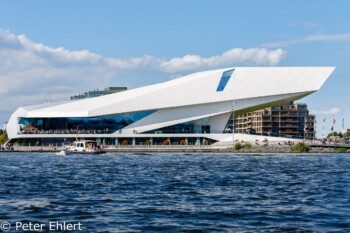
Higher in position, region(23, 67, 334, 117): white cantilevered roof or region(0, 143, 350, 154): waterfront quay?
region(23, 67, 334, 117): white cantilevered roof

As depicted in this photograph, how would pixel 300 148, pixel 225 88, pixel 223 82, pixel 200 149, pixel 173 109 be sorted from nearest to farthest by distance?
pixel 300 148 → pixel 200 149 → pixel 225 88 → pixel 223 82 → pixel 173 109

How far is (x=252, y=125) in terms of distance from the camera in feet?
568

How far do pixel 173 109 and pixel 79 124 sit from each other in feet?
61.0

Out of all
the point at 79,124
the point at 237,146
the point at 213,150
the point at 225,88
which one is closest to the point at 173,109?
the point at 225,88

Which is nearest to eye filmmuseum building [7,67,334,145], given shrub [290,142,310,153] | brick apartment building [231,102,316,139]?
shrub [290,142,310,153]

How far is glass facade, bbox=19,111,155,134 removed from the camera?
97.6 metres

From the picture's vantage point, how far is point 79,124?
Answer: 98938 mm

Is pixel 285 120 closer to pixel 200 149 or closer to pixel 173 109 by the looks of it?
pixel 173 109

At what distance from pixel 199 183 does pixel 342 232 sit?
43.8ft

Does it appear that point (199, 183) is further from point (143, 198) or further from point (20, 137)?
point (20, 137)

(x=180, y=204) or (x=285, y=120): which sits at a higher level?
(x=285, y=120)

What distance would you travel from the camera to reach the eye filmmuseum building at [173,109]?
93.5 meters

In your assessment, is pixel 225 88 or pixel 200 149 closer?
pixel 200 149

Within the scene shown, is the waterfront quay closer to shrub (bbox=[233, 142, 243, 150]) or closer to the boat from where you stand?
shrub (bbox=[233, 142, 243, 150])
